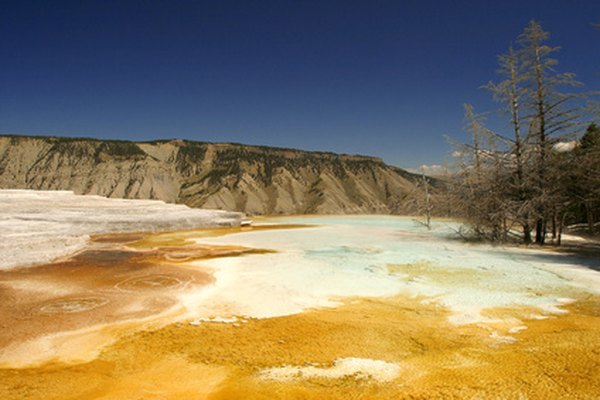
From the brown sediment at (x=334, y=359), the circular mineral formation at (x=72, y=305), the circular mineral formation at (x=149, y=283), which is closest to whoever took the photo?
the brown sediment at (x=334, y=359)

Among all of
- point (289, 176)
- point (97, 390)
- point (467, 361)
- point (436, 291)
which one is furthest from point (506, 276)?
point (289, 176)

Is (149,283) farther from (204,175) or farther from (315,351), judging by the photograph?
(204,175)

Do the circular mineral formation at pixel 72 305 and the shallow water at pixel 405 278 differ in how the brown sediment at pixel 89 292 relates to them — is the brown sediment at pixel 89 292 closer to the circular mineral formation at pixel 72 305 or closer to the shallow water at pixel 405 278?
the circular mineral formation at pixel 72 305

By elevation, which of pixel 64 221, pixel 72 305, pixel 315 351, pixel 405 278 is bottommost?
pixel 72 305

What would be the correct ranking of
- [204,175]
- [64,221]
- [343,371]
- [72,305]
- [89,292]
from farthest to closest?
1. [204,175]
2. [64,221]
3. [89,292]
4. [72,305]
5. [343,371]

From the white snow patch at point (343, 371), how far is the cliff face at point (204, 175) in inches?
2141

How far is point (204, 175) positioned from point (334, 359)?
2895 inches

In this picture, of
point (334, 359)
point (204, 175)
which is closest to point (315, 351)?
point (334, 359)

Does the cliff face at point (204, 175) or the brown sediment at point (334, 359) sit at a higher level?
the cliff face at point (204, 175)

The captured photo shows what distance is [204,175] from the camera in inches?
2953

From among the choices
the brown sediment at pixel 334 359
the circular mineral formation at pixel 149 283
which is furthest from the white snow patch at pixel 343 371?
the circular mineral formation at pixel 149 283

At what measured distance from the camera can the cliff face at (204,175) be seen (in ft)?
213

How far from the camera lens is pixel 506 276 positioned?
28.7ft

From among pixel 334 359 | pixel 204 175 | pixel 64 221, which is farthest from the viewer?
pixel 204 175
